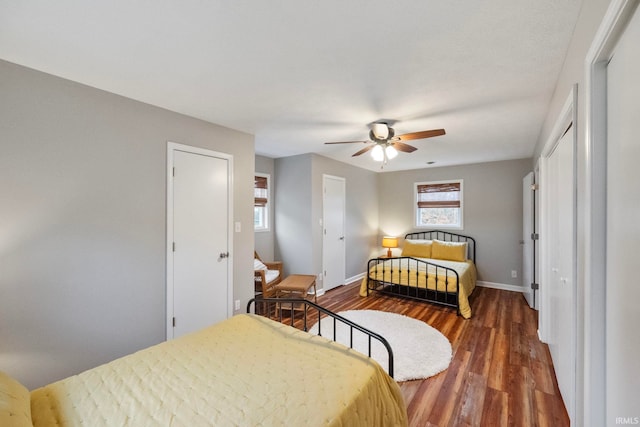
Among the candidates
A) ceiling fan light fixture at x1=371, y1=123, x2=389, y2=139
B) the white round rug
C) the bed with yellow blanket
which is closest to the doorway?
the white round rug

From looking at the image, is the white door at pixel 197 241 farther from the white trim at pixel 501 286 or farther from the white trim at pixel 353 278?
the white trim at pixel 501 286

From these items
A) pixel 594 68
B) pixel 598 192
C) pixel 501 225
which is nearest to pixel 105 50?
pixel 594 68

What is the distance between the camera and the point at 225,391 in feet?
3.89

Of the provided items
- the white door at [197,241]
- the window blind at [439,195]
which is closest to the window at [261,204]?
the white door at [197,241]

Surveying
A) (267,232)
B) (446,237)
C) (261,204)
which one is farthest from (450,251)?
(261,204)

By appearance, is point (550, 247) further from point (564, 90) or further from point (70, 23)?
point (70, 23)

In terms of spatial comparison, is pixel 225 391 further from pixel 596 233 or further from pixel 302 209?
pixel 302 209

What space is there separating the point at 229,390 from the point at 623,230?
163 cm

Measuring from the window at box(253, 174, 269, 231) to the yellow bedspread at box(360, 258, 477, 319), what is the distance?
2.05 m

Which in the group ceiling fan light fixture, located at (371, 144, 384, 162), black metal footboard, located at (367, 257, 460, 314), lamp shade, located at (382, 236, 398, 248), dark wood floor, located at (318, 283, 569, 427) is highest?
ceiling fan light fixture, located at (371, 144, 384, 162)

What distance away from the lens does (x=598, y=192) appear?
1.00 m

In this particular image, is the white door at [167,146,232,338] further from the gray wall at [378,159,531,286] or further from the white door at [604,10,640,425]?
the gray wall at [378,159,531,286]

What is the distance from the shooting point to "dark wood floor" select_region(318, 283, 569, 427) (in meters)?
1.82

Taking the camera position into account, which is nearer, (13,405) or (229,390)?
(13,405)
